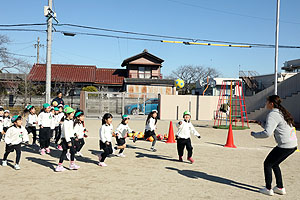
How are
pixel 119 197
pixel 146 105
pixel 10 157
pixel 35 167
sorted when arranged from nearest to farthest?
pixel 119 197 < pixel 35 167 < pixel 10 157 < pixel 146 105

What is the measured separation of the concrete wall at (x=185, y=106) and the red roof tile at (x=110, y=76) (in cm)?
1420

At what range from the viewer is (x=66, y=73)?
111 feet

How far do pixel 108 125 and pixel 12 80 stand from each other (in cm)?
2339

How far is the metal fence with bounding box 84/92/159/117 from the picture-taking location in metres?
20.8

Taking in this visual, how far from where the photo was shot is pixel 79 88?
109 feet

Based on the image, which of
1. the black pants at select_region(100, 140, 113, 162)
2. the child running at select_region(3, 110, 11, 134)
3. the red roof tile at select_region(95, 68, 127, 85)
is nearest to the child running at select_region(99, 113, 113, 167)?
the black pants at select_region(100, 140, 113, 162)

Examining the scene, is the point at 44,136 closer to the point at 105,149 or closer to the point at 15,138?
the point at 15,138

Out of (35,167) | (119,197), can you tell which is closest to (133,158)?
(35,167)

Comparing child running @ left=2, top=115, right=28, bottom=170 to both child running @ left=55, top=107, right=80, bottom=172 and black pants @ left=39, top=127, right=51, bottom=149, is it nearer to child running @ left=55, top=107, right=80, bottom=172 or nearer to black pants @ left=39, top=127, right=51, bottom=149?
child running @ left=55, top=107, right=80, bottom=172

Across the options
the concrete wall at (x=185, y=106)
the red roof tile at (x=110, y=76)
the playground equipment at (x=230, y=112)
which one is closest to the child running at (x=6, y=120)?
the playground equipment at (x=230, y=112)

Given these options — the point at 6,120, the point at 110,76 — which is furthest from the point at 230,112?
the point at 110,76

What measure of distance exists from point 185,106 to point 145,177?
53.6 feet

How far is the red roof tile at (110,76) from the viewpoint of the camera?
3446 centimetres

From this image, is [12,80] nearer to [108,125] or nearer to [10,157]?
[10,157]
